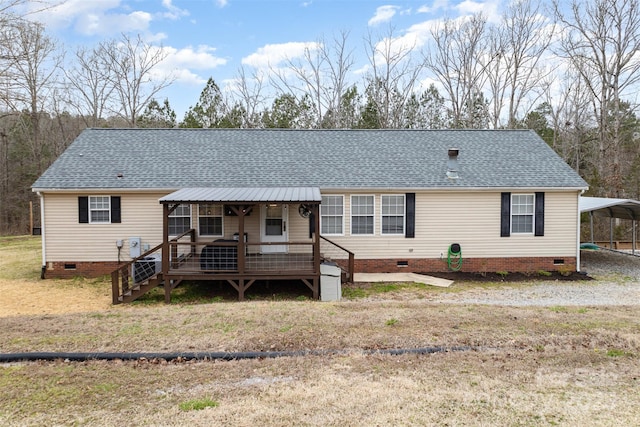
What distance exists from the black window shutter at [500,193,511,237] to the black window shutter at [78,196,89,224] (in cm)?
1315

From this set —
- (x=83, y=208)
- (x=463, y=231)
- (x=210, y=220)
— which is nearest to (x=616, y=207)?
(x=463, y=231)

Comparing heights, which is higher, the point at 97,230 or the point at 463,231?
the point at 97,230

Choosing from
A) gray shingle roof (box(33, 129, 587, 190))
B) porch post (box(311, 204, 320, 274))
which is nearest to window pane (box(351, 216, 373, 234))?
gray shingle roof (box(33, 129, 587, 190))

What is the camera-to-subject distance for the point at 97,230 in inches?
489

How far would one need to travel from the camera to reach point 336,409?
414 centimetres

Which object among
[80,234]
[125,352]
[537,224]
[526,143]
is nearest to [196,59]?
[80,234]

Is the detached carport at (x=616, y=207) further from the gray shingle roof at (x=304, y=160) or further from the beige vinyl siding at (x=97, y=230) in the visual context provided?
the beige vinyl siding at (x=97, y=230)

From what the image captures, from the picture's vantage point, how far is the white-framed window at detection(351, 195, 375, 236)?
12.8m

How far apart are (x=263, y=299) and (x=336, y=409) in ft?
21.2

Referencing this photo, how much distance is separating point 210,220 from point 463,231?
26.8 feet

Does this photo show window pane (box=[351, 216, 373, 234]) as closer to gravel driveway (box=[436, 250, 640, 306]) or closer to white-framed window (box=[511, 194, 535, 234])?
gravel driveway (box=[436, 250, 640, 306])

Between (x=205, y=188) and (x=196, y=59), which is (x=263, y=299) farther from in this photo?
(x=196, y=59)

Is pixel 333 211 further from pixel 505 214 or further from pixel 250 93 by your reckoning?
pixel 250 93

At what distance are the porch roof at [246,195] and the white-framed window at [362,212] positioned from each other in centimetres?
145
